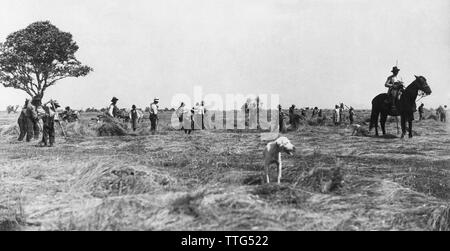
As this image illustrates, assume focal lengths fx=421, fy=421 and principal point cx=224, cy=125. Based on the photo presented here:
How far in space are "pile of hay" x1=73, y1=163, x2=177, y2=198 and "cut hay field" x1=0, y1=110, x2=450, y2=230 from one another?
0.02 metres

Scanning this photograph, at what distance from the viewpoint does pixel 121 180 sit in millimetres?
7555

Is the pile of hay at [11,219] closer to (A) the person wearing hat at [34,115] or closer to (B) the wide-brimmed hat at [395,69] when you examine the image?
(A) the person wearing hat at [34,115]

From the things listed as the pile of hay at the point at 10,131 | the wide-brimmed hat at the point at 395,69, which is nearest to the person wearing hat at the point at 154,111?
the pile of hay at the point at 10,131

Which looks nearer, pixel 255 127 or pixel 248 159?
pixel 248 159

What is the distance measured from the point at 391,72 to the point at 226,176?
1086 cm

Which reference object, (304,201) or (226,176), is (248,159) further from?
(304,201)

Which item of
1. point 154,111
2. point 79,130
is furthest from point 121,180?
point 79,130

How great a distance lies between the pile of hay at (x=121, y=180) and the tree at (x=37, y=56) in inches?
877

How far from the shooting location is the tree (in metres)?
28.0

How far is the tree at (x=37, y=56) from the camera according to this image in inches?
1103

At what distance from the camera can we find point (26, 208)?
6.76 m
